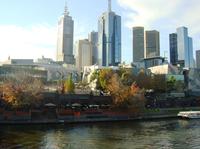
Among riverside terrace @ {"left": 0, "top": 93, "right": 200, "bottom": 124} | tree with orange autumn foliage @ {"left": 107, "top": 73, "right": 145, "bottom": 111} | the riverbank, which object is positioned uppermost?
tree with orange autumn foliage @ {"left": 107, "top": 73, "right": 145, "bottom": 111}

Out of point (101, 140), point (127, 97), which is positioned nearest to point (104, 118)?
point (127, 97)

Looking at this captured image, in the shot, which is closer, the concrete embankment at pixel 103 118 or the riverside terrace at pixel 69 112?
the concrete embankment at pixel 103 118

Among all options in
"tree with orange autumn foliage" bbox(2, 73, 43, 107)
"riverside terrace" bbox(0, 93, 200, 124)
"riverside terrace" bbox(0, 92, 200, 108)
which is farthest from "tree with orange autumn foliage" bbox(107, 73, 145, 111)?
"tree with orange autumn foliage" bbox(2, 73, 43, 107)

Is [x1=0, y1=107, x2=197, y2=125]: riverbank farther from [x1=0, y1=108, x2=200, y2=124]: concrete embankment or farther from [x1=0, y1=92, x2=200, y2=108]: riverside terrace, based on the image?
[x1=0, y1=92, x2=200, y2=108]: riverside terrace

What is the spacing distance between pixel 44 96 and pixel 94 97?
2147 cm

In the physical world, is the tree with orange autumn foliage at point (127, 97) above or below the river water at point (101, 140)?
above

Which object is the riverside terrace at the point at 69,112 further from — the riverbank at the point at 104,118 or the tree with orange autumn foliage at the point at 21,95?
the tree with orange autumn foliage at the point at 21,95

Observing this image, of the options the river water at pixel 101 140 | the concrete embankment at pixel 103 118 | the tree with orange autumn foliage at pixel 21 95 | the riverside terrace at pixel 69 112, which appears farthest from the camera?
the tree with orange autumn foliage at pixel 21 95

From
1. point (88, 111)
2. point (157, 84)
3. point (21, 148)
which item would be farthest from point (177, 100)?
point (21, 148)

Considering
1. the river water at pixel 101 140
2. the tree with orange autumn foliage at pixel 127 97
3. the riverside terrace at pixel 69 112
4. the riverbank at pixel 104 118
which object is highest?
the tree with orange autumn foliage at pixel 127 97

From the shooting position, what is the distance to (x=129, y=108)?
121m

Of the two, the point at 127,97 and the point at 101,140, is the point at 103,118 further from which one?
the point at 101,140

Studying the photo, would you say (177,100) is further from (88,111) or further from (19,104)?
(19,104)

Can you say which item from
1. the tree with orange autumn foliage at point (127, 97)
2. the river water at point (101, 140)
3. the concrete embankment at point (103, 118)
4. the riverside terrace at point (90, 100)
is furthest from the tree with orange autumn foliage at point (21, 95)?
the river water at point (101, 140)
